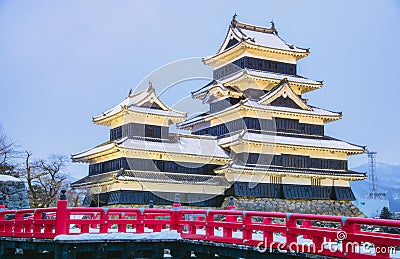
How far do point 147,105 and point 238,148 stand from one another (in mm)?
8109

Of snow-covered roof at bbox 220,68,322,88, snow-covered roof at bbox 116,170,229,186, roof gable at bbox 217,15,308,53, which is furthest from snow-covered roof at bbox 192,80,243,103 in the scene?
snow-covered roof at bbox 116,170,229,186

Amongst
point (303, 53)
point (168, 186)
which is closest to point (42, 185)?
point (168, 186)

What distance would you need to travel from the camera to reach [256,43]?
4325 cm

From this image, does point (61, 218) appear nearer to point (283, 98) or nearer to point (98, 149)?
point (98, 149)

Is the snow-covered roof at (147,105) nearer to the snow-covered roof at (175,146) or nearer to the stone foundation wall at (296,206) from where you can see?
the snow-covered roof at (175,146)

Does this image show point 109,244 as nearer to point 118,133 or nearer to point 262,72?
point 118,133

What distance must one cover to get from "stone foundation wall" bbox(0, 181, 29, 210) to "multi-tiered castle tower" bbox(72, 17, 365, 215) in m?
8.49

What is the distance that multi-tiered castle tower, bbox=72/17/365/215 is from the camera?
1385 inches

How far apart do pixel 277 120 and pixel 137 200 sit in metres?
14.1

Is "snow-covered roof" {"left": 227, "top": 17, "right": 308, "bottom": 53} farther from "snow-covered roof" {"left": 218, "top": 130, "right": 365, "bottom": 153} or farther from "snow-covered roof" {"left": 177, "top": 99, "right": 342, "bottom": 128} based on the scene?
"snow-covered roof" {"left": 218, "top": 130, "right": 365, "bottom": 153}

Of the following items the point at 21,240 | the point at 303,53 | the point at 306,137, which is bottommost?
the point at 21,240

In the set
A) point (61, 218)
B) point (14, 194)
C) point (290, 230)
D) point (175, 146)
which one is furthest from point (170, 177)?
point (290, 230)

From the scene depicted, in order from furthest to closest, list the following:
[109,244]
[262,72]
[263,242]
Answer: [262,72] < [109,244] < [263,242]

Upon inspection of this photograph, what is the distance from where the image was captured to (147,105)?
122 ft
